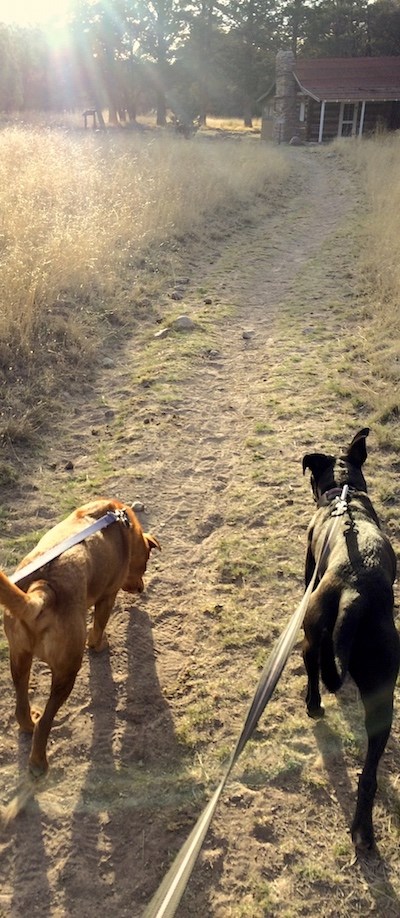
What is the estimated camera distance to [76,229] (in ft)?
28.6

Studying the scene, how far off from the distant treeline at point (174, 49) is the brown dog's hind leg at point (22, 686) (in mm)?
Answer: 42937

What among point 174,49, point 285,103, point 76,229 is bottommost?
point 76,229

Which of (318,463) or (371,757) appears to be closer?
(371,757)

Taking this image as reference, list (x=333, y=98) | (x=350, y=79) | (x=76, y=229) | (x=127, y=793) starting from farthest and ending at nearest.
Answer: (x=350, y=79), (x=333, y=98), (x=76, y=229), (x=127, y=793)

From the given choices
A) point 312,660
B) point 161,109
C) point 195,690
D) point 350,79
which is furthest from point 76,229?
point 161,109

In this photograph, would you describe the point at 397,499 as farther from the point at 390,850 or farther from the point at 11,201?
the point at 11,201

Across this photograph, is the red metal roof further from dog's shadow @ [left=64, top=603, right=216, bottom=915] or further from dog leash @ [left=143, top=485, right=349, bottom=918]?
dog leash @ [left=143, top=485, right=349, bottom=918]

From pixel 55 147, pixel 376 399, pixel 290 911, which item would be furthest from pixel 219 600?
pixel 55 147

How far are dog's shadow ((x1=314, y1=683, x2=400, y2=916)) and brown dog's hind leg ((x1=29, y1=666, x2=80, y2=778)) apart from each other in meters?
1.12

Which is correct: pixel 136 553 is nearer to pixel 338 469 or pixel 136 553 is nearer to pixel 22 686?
pixel 22 686

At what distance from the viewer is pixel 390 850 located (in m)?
2.32

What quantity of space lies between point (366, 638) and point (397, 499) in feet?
7.41

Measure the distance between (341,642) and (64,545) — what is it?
1125mm

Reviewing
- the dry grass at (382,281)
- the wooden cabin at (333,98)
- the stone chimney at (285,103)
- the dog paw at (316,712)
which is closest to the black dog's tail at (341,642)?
the dog paw at (316,712)
